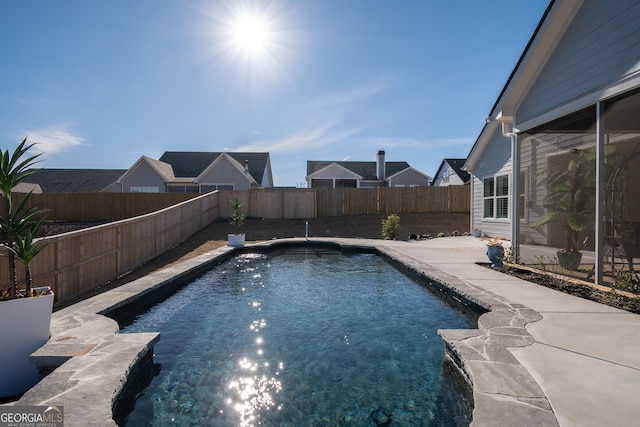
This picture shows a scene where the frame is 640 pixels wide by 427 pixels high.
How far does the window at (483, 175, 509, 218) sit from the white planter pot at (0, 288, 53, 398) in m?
13.3

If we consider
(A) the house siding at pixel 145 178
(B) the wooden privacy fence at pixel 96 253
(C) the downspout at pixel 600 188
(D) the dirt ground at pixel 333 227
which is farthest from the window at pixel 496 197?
(A) the house siding at pixel 145 178

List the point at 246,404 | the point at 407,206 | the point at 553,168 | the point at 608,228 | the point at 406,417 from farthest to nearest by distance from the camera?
the point at 407,206
the point at 553,168
the point at 608,228
the point at 246,404
the point at 406,417

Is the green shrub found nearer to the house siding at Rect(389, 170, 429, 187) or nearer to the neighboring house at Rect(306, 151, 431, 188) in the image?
the neighboring house at Rect(306, 151, 431, 188)

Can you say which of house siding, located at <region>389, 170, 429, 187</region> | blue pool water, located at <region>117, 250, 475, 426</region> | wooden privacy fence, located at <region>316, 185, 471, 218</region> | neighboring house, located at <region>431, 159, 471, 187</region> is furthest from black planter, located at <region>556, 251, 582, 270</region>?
house siding, located at <region>389, 170, 429, 187</region>

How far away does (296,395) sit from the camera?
294cm

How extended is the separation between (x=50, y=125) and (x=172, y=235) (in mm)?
10974

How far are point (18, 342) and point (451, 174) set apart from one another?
30149 mm

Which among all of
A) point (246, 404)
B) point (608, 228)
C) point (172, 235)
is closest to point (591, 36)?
point (608, 228)

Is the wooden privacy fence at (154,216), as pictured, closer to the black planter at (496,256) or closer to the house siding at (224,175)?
the house siding at (224,175)

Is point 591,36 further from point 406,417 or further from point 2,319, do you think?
point 2,319

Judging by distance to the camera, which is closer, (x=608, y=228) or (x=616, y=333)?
(x=616, y=333)

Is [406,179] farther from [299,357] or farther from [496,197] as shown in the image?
[299,357]

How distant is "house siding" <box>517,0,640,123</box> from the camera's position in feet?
15.2

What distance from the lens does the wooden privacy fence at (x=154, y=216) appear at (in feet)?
18.5
